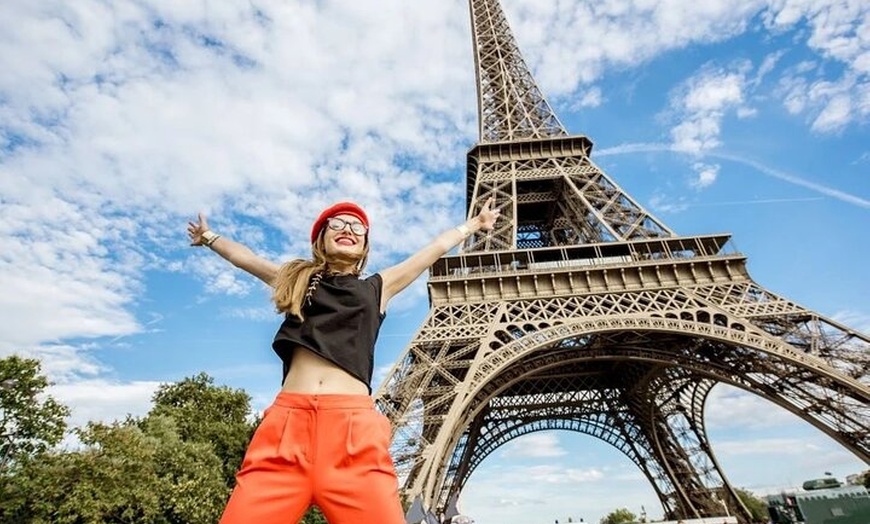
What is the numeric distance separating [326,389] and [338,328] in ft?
0.85

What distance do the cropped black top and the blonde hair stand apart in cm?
4

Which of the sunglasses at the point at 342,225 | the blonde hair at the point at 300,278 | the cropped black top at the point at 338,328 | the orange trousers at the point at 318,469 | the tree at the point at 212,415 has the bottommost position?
the orange trousers at the point at 318,469

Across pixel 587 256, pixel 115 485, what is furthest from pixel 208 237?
pixel 587 256

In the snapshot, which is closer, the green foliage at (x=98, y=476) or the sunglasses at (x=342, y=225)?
the sunglasses at (x=342, y=225)

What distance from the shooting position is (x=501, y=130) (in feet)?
84.8

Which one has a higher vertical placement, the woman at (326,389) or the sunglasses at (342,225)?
the sunglasses at (342,225)

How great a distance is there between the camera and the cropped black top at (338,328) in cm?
202

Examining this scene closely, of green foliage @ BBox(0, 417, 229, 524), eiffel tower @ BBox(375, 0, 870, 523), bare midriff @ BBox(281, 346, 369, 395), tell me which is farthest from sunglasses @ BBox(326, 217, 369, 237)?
green foliage @ BBox(0, 417, 229, 524)

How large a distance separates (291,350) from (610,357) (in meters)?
17.1

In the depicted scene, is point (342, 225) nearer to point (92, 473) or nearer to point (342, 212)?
point (342, 212)

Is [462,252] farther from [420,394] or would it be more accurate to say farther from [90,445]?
[90,445]

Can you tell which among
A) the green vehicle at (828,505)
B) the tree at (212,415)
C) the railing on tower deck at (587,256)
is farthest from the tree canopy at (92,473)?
the green vehicle at (828,505)

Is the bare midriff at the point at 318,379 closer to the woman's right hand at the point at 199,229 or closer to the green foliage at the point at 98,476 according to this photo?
the woman's right hand at the point at 199,229

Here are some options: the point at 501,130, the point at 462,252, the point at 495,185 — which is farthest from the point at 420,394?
the point at 501,130
